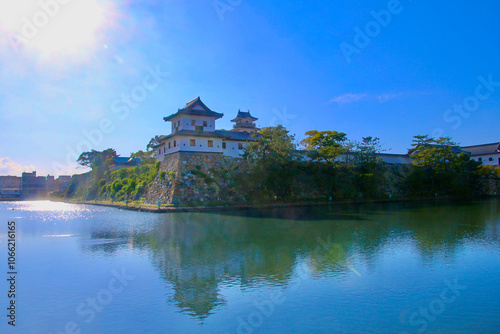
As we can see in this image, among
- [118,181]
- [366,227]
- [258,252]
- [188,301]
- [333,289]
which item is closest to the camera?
[188,301]

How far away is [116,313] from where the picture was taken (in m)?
6.51

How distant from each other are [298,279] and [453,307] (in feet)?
11.3

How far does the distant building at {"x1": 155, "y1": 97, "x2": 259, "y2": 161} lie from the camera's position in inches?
1204

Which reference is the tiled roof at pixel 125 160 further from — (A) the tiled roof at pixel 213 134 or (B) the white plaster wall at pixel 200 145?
(B) the white plaster wall at pixel 200 145

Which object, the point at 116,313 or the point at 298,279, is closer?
the point at 116,313

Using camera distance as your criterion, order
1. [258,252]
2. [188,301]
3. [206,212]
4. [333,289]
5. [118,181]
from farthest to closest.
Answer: [118,181] < [206,212] < [258,252] < [333,289] < [188,301]

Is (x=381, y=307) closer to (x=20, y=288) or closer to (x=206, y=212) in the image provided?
(x=20, y=288)

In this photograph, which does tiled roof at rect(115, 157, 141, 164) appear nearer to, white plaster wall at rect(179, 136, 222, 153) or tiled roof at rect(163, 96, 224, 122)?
tiled roof at rect(163, 96, 224, 122)

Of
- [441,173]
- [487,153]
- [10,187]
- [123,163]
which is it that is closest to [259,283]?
[441,173]

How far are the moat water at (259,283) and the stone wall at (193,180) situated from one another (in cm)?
1366

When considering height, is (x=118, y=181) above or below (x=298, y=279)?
above

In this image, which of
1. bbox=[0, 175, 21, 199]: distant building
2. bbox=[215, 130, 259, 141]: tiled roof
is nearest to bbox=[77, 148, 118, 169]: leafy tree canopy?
bbox=[0, 175, 21, 199]: distant building

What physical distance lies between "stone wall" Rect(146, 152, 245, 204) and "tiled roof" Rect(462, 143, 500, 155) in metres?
43.5

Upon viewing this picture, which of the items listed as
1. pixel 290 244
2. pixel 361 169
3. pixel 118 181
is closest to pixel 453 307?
pixel 290 244
